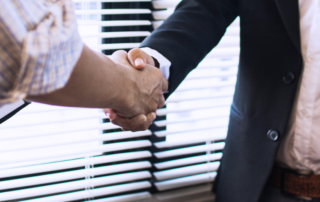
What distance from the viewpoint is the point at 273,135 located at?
107 centimetres

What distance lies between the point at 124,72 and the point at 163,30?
0.33m

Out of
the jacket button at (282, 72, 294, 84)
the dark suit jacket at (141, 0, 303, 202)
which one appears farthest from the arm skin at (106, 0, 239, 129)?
the jacket button at (282, 72, 294, 84)

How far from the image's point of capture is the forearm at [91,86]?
1.93 ft

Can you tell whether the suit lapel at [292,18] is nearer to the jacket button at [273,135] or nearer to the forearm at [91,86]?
the jacket button at [273,135]

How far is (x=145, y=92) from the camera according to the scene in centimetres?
88

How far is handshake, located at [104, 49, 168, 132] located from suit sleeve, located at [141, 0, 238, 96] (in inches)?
2.8

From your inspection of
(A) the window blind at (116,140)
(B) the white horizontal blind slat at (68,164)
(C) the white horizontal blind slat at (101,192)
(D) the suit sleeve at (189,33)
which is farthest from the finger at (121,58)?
(C) the white horizontal blind slat at (101,192)

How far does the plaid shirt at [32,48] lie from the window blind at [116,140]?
0.57m

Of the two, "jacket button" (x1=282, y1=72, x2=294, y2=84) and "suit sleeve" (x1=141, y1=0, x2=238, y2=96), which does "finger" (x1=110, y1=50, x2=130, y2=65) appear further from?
"jacket button" (x1=282, y1=72, x2=294, y2=84)

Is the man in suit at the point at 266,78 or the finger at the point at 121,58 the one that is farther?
the man in suit at the point at 266,78

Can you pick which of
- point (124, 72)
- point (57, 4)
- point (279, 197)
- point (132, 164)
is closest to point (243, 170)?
point (279, 197)

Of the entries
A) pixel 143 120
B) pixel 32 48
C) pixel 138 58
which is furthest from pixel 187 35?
pixel 32 48

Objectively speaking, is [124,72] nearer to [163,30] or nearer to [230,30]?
[163,30]

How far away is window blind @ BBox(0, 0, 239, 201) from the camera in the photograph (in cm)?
110
